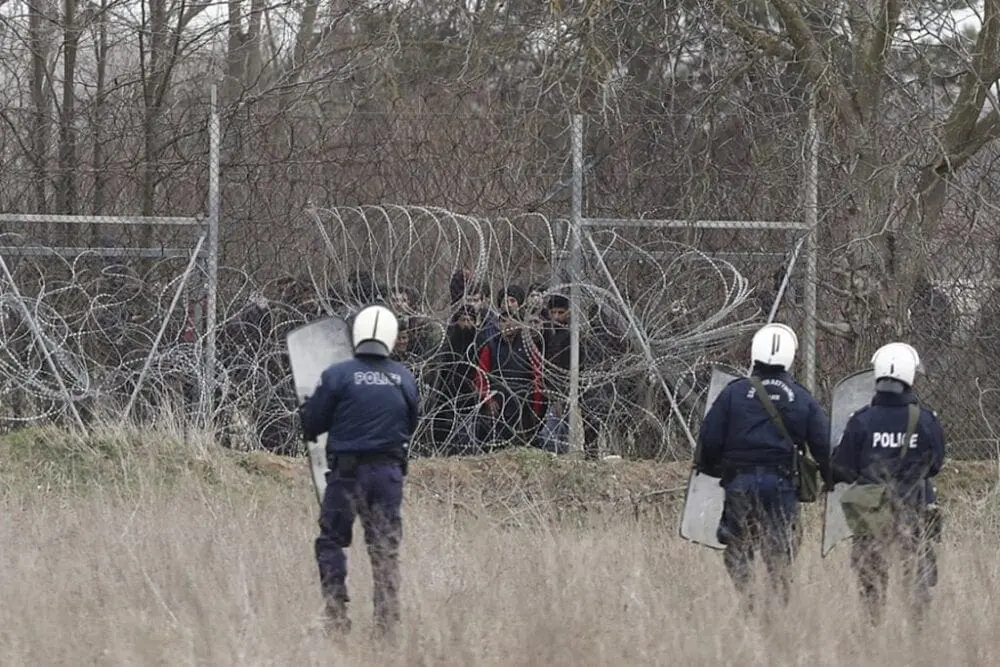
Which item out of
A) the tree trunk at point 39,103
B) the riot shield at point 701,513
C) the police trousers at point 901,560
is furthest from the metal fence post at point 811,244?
the tree trunk at point 39,103

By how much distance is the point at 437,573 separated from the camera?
296 inches

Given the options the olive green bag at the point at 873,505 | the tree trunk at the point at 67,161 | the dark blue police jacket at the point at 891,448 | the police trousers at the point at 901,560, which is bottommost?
the police trousers at the point at 901,560

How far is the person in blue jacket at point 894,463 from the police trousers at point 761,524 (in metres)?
0.30

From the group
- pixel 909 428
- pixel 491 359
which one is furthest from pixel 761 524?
pixel 491 359

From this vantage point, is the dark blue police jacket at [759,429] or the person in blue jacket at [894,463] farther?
the dark blue police jacket at [759,429]

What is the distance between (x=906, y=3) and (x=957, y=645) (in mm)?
6639

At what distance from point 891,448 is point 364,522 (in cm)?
244

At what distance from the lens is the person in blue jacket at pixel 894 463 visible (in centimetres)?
732

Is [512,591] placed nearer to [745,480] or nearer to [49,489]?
[745,480]

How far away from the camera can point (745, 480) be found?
24.8ft

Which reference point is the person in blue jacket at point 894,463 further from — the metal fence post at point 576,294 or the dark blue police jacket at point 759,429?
the metal fence post at point 576,294

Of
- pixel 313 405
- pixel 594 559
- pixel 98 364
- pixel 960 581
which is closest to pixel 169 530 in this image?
pixel 313 405

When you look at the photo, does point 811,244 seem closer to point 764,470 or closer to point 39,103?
point 764,470

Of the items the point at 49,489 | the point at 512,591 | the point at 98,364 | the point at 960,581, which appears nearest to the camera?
the point at 512,591
